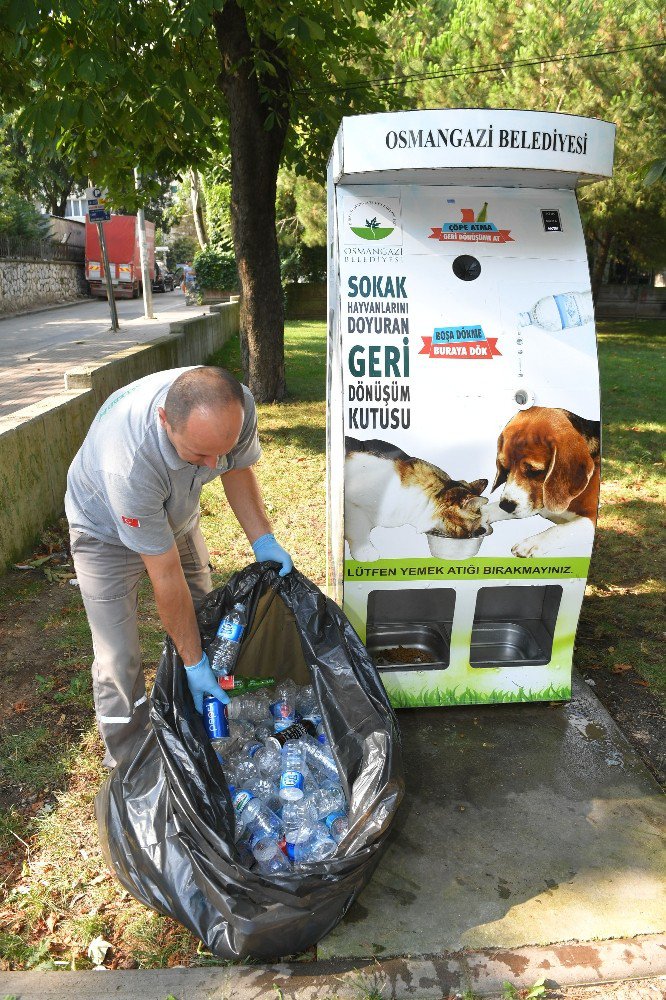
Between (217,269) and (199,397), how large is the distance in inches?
922

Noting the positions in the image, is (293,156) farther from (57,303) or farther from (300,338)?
(57,303)

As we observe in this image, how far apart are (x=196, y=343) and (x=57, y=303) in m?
17.9

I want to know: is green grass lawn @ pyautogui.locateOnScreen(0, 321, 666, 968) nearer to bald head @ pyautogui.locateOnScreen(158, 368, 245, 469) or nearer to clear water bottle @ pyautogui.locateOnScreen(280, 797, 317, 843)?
clear water bottle @ pyautogui.locateOnScreen(280, 797, 317, 843)

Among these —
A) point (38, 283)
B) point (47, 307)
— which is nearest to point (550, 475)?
point (47, 307)

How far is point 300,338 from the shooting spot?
17.6 metres

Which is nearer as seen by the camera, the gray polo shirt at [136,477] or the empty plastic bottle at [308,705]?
the gray polo shirt at [136,477]

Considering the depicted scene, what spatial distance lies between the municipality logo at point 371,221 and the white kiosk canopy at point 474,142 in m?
0.17

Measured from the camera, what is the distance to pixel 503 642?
136 inches

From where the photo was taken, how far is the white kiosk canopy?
2.55m

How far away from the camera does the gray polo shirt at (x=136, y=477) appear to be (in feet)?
7.27

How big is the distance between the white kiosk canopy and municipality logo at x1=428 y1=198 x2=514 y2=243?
22cm

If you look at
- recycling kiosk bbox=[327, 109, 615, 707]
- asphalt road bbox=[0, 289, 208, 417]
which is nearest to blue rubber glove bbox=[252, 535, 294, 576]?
recycling kiosk bbox=[327, 109, 615, 707]

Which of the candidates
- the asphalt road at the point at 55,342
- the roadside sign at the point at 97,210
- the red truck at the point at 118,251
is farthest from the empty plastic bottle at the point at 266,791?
the red truck at the point at 118,251

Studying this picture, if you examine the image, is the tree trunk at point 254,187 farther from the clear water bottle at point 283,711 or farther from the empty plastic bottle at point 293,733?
the empty plastic bottle at point 293,733
